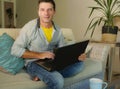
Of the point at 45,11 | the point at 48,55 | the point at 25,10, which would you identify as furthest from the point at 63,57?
the point at 25,10

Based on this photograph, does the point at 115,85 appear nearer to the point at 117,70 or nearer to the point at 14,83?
the point at 14,83

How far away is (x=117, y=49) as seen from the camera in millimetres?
3033

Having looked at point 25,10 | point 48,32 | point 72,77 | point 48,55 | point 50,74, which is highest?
point 25,10

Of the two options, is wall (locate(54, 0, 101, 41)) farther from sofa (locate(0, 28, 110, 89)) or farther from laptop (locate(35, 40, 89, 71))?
laptop (locate(35, 40, 89, 71))

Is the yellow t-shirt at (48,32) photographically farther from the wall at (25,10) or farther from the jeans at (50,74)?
the wall at (25,10)

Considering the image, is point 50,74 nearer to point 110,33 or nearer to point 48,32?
point 48,32

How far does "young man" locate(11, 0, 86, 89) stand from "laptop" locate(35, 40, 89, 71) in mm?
34

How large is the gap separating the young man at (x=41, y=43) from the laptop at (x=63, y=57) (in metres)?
0.03

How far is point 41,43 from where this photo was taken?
1.85m

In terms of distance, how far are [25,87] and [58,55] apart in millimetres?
324

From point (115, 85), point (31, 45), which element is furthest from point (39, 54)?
point (115, 85)

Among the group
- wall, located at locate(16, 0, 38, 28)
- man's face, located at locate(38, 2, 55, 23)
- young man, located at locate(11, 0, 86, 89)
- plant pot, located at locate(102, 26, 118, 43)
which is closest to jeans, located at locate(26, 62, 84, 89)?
young man, located at locate(11, 0, 86, 89)

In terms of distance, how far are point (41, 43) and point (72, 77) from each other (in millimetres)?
405

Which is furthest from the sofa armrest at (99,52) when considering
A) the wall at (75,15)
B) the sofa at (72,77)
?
the wall at (75,15)
